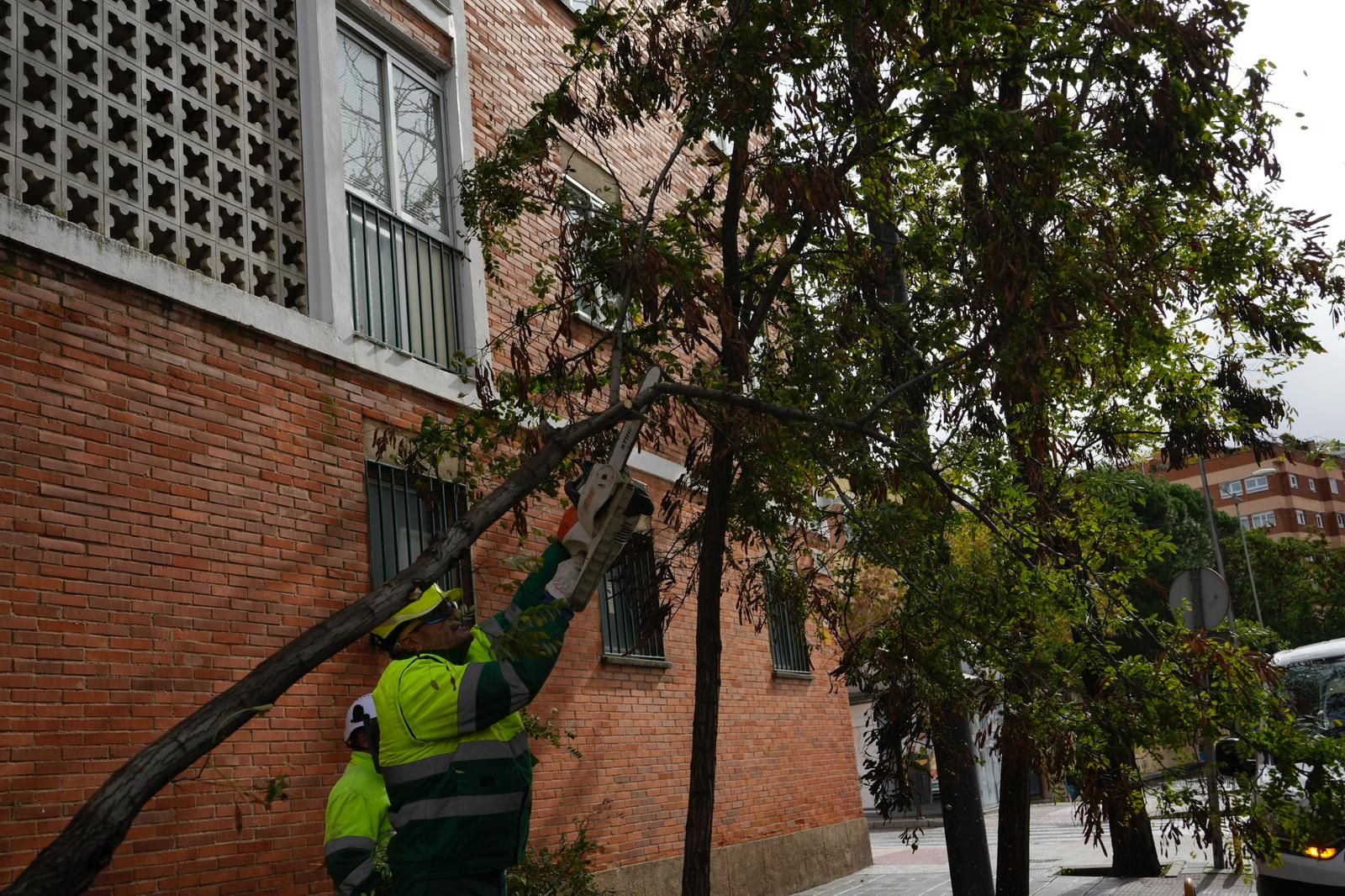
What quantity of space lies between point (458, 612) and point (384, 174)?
572cm

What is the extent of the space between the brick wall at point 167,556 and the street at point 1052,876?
6.09 m

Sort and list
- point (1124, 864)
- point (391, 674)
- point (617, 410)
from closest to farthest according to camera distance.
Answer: point (391, 674) < point (617, 410) < point (1124, 864)

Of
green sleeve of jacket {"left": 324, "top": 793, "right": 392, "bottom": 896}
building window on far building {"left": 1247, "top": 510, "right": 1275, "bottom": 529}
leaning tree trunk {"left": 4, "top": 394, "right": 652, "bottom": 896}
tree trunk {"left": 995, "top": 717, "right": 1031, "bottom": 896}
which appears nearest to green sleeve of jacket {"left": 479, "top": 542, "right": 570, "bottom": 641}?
leaning tree trunk {"left": 4, "top": 394, "right": 652, "bottom": 896}

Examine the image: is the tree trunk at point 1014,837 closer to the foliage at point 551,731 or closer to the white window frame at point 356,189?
the foliage at point 551,731

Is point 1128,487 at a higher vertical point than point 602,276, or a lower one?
lower

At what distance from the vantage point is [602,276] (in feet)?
24.6

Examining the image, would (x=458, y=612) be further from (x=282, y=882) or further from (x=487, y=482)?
(x=487, y=482)

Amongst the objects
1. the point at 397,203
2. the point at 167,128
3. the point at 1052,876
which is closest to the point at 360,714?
the point at 167,128

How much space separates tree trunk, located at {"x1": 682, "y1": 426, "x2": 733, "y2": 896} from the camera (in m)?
6.68

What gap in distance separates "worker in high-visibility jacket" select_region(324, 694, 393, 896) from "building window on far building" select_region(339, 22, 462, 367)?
12.5 feet

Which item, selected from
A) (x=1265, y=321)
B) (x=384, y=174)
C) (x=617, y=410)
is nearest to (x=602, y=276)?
(x=617, y=410)

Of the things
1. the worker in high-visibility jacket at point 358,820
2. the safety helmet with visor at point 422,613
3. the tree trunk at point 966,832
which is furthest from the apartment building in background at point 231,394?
the safety helmet with visor at point 422,613

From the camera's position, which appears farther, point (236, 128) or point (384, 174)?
point (384, 174)

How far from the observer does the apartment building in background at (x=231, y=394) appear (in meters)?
6.39
